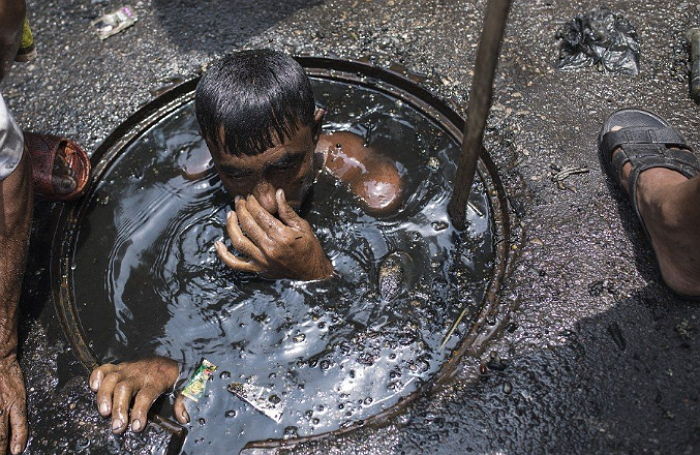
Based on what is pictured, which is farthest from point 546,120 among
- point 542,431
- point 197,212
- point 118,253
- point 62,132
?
point 62,132

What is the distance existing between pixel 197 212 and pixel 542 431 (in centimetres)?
191

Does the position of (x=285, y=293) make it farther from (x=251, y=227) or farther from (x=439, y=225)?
(x=439, y=225)

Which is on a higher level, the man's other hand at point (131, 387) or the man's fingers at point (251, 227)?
the man's fingers at point (251, 227)

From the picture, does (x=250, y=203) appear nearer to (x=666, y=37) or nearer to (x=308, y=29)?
(x=308, y=29)

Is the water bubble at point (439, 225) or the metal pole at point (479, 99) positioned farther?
the water bubble at point (439, 225)

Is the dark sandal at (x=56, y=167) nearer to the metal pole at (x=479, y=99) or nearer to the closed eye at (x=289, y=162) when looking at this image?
the closed eye at (x=289, y=162)

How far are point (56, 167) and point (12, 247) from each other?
1.61ft

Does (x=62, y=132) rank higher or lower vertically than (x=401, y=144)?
lower

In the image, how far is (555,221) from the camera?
289 cm

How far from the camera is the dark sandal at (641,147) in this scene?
290cm

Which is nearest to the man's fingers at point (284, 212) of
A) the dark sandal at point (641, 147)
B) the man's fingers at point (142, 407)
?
the man's fingers at point (142, 407)

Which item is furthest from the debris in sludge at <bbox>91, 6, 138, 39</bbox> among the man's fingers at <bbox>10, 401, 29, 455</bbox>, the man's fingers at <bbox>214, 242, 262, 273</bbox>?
the man's fingers at <bbox>10, 401, 29, 455</bbox>

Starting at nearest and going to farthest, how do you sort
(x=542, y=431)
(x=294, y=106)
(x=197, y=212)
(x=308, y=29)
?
(x=542, y=431), (x=294, y=106), (x=197, y=212), (x=308, y=29)

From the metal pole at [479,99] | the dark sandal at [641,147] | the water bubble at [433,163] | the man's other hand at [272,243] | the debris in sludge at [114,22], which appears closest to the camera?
the metal pole at [479,99]
